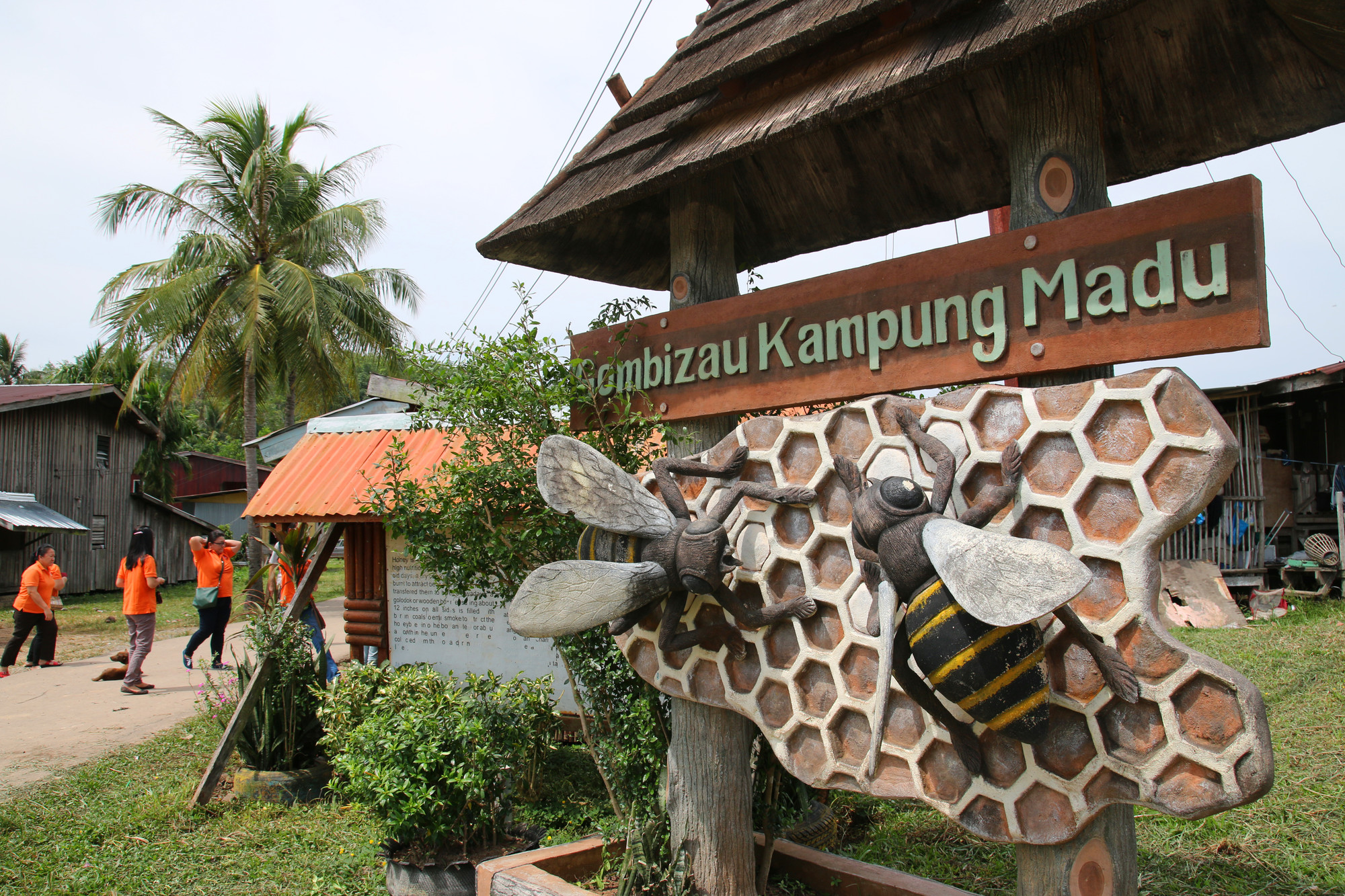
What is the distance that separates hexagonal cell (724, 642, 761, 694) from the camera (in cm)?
321

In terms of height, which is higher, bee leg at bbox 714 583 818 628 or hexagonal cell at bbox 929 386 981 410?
hexagonal cell at bbox 929 386 981 410

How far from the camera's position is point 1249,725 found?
206 cm

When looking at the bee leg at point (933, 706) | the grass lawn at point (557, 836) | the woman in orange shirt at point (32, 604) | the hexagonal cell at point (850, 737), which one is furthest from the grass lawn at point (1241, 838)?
the woman in orange shirt at point (32, 604)

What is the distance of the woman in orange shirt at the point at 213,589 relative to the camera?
1004 cm

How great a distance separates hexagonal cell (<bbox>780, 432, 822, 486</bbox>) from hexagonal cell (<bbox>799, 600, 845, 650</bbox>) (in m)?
0.48

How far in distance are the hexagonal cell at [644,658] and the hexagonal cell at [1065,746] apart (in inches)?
63.9

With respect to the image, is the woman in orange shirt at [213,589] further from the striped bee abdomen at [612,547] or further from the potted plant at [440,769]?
the striped bee abdomen at [612,547]

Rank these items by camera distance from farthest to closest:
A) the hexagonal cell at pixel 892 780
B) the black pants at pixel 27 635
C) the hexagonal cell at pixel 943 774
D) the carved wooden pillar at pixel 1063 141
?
the black pants at pixel 27 635 → the carved wooden pillar at pixel 1063 141 → the hexagonal cell at pixel 892 780 → the hexagonal cell at pixel 943 774

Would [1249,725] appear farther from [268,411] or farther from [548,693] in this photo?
[268,411]

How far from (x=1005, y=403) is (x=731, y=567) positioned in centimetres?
112

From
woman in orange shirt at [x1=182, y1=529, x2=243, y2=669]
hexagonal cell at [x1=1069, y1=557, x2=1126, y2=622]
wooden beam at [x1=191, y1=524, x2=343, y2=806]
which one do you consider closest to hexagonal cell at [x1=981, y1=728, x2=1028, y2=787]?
hexagonal cell at [x1=1069, y1=557, x2=1126, y2=622]

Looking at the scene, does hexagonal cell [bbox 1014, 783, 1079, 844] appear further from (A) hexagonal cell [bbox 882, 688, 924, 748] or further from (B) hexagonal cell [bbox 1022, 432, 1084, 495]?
(B) hexagonal cell [bbox 1022, 432, 1084, 495]

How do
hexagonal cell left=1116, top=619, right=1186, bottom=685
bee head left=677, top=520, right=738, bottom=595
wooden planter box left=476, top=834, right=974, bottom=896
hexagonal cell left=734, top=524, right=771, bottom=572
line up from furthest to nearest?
1. wooden planter box left=476, top=834, right=974, bottom=896
2. hexagonal cell left=734, top=524, right=771, bottom=572
3. bee head left=677, top=520, right=738, bottom=595
4. hexagonal cell left=1116, top=619, right=1186, bottom=685

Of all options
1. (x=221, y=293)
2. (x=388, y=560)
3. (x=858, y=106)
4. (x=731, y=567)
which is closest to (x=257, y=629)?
(x=388, y=560)
